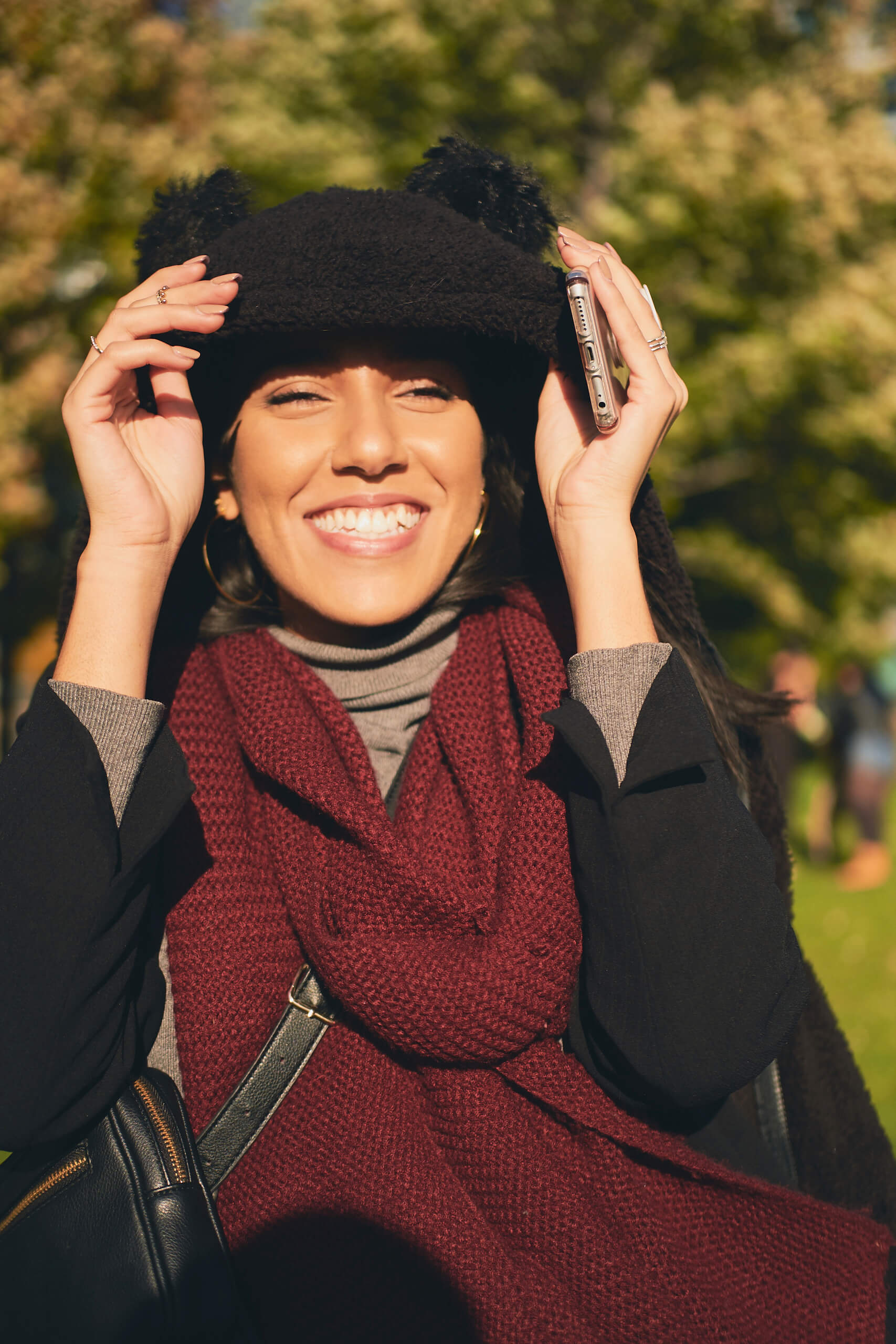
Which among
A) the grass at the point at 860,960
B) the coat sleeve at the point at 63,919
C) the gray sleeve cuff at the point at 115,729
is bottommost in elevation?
the grass at the point at 860,960

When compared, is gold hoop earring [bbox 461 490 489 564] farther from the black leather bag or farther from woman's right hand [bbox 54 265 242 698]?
the black leather bag

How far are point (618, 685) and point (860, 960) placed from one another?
17.9ft

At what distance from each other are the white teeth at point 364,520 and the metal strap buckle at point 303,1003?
2.65ft

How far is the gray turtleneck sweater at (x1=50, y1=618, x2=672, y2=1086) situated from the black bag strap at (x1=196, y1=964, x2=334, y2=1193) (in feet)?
0.46

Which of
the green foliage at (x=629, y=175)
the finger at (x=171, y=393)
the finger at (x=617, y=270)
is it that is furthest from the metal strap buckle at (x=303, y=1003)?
the green foliage at (x=629, y=175)

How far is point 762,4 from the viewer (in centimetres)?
1023

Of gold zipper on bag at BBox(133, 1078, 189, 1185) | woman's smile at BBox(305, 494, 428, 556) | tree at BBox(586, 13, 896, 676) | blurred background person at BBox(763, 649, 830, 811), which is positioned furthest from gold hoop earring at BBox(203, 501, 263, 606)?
tree at BBox(586, 13, 896, 676)

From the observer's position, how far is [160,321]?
1.83 m

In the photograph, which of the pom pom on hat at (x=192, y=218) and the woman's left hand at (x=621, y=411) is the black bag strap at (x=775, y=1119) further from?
the pom pom on hat at (x=192, y=218)

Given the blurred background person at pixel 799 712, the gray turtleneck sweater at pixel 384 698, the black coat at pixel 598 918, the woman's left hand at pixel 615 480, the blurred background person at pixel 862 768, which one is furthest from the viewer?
the blurred background person at pixel 799 712

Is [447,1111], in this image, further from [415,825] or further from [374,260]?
[374,260]

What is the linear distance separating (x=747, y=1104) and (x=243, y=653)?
51.0 inches

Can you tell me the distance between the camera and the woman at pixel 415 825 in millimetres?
1646

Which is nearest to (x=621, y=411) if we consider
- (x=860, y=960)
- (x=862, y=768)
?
(x=860, y=960)
